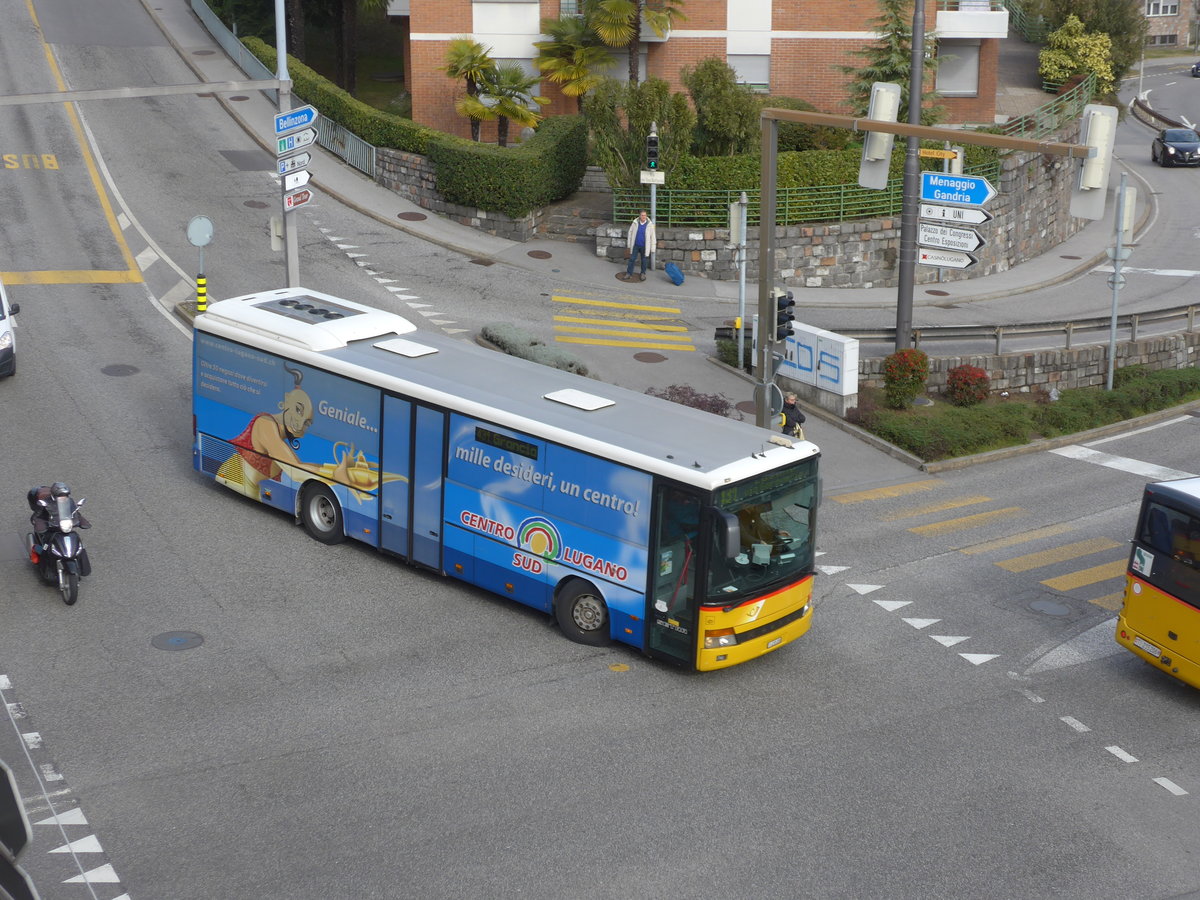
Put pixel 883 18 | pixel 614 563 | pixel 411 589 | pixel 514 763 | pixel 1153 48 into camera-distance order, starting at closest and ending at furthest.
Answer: pixel 514 763 → pixel 614 563 → pixel 411 589 → pixel 883 18 → pixel 1153 48

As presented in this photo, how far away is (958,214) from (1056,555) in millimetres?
6553

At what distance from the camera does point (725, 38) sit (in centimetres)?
4362

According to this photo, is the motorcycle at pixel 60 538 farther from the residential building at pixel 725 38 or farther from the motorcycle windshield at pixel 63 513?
the residential building at pixel 725 38

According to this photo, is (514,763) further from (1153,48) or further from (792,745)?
(1153,48)

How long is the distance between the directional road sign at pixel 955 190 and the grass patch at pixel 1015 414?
4.35 m

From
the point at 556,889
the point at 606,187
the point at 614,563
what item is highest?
the point at 606,187

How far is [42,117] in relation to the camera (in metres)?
43.1

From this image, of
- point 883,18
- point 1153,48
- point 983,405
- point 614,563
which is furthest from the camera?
point 1153,48

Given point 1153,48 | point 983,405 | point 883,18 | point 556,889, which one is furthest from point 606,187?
point 1153,48

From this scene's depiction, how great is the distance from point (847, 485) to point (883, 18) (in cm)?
2039

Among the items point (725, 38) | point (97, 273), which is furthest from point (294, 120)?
point (725, 38)

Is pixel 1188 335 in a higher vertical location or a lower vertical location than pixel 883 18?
lower

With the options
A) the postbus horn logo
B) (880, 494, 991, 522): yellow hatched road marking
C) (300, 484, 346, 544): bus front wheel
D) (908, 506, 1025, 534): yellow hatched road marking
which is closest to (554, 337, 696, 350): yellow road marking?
(880, 494, 991, 522): yellow hatched road marking

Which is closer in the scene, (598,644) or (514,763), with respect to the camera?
(514,763)
